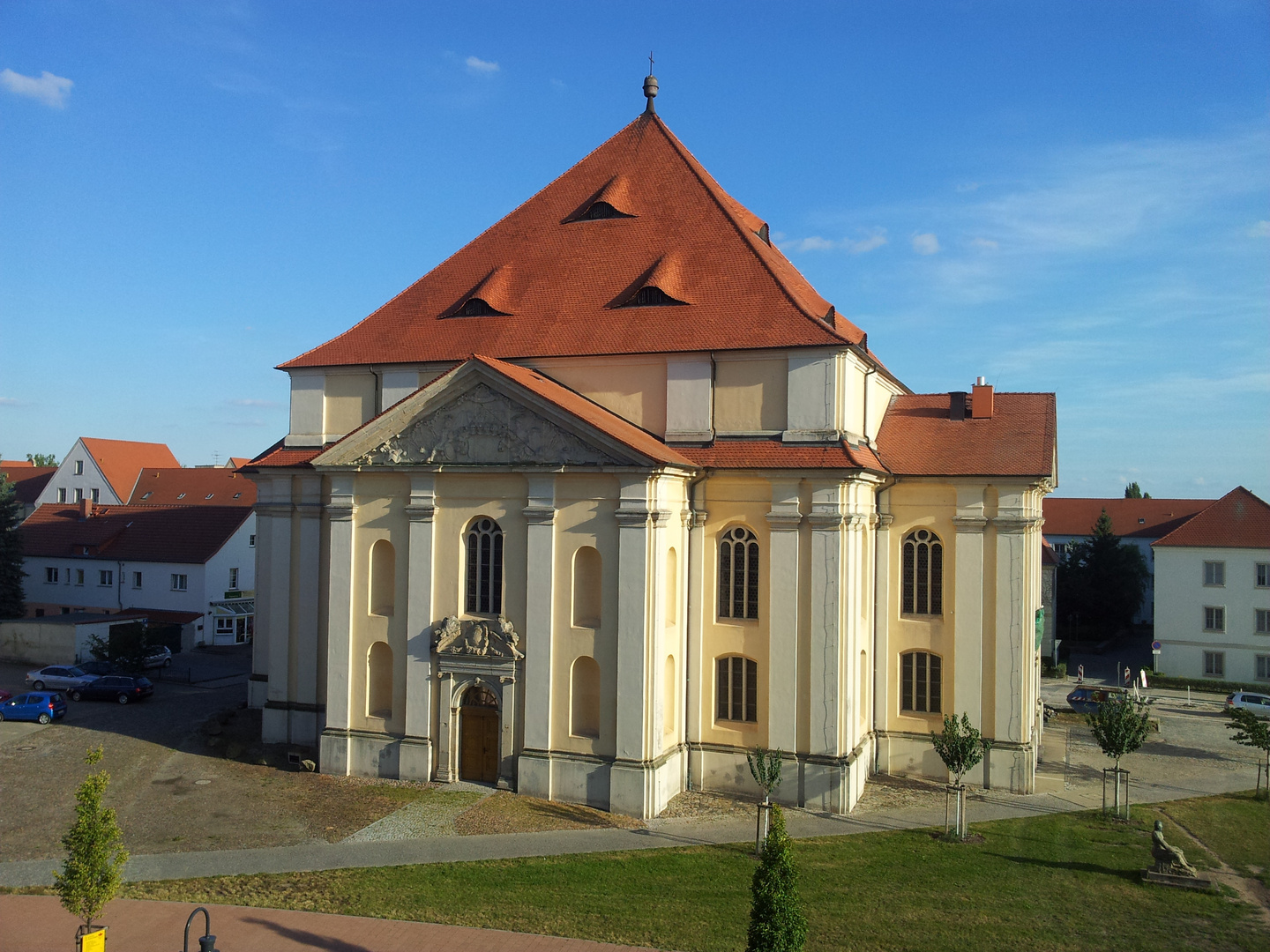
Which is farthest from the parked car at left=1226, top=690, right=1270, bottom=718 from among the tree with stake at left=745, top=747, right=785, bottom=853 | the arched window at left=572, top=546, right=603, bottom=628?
the arched window at left=572, top=546, right=603, bottom=628

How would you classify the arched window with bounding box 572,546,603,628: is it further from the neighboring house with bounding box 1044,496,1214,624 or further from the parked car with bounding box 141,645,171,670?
the neighboring house with bounding box 1044,496,1214,624

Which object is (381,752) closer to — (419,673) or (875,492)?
(419,673)

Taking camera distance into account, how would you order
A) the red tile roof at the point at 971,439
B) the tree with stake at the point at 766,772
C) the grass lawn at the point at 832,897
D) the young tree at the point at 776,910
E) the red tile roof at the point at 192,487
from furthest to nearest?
the red tile roof at the point at 192,487, the red tile roof at the point at 971,439, the tree with stake at the point at 766,772, the grass lawn at the point at 832,897, the young tree at the point at 776,910

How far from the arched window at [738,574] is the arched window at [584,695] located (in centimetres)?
384

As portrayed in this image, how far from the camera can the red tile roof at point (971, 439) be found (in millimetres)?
26594

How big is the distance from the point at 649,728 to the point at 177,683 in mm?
25905

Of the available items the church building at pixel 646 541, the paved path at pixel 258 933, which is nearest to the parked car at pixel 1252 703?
the church building at pixel 646 541

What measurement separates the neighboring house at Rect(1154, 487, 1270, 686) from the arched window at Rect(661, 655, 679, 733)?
119 feet

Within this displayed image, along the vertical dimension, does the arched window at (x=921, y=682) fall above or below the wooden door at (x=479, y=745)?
above

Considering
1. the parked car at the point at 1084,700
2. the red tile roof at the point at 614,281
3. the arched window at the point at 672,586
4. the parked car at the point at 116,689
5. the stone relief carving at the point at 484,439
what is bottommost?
the parked car at the point at 1084,700

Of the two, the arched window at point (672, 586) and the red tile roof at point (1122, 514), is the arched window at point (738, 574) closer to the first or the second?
the arched window at point (672, 586)

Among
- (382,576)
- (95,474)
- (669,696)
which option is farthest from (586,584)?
(95,474)

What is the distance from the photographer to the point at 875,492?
27.2m

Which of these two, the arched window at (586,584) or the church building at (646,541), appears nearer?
the church building at (646,541)
